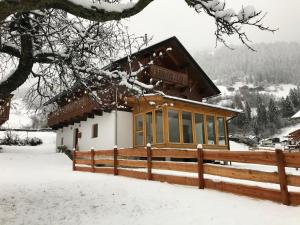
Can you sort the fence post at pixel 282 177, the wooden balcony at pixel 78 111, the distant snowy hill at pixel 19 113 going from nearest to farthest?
the fence post at pixel 282 177, the distant snowy hill at pixel 19 113, the wooden balcony at pixel 78 111

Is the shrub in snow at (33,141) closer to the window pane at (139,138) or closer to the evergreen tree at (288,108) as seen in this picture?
the window pane at (139,138)

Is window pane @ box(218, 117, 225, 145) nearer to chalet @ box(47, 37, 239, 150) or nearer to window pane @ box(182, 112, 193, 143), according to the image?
chalet @ box(47, 37, 239, 150)

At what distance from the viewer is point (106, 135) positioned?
66.3 feet

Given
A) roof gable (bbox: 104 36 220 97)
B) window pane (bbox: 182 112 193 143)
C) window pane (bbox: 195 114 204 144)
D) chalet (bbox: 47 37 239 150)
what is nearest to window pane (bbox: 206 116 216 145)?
chalet (bbox: 47 37 239 150)

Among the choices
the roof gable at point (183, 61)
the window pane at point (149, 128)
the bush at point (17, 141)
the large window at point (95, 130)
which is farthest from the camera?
the bush at point (17, 141)

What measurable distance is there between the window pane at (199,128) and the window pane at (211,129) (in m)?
0.74

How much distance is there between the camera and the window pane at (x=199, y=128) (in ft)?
63.4

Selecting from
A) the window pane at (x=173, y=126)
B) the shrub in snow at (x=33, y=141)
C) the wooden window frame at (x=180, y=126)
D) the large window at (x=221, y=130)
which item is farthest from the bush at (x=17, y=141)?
the large window at (x=221, y=130)

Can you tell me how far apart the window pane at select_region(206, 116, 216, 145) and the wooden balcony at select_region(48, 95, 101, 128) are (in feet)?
24.5

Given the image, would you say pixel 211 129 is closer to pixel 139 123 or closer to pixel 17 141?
pixel 139 123

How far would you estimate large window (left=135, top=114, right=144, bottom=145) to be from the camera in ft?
62.3

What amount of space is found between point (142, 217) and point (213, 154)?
3.24 m

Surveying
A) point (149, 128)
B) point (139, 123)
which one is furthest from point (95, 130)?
point (149, 128)

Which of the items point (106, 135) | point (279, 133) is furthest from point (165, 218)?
point (279, 133)
